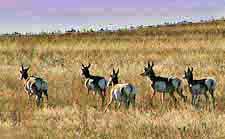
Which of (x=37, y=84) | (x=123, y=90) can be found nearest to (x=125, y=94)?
(x=123, y=90)

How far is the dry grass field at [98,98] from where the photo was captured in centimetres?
1177

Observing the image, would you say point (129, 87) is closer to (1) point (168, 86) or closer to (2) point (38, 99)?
(1) point (168, 86)

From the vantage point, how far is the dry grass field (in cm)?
1177

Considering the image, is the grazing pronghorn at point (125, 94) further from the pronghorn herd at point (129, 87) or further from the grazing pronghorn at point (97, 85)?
the grazing pronghorn at point (97, 85)

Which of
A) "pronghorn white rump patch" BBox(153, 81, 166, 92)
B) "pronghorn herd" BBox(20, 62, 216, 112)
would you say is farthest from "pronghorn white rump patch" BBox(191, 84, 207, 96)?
"pronghorn white rump patch" BBox(153, 81, 166, 92)

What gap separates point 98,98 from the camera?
17391 mm

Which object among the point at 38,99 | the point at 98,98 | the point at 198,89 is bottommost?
the point at 98,98

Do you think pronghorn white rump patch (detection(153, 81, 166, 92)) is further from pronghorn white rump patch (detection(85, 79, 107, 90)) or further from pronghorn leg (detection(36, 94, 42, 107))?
pronghorn leg (detection(36, 94, 42, 107))

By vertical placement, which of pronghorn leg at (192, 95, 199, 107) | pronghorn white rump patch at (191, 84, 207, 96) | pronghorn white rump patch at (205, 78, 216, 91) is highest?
pronghorn white rump patch at (205, 78, 216, 91)

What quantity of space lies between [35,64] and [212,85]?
1327 cm

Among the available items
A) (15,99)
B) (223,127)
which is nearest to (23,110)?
(15,99)

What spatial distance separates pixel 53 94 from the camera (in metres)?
18.0

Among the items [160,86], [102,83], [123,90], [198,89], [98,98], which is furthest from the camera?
[98,98]

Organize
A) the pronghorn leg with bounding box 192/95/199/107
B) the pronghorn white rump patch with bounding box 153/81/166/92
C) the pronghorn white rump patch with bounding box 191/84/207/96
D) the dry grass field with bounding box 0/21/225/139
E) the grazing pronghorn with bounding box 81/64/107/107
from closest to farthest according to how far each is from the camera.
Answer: the dry grass field with bounding box 0/21/225/139 < the pronghorn leg with bounding box 192/95/199/107 < the pronghorn white rump patch with bounding box 191/84/207/96 < the pronghorn white rump patch with bounding box 153/81/166/92 < the grazing pronghorn with bounding box 81/64/107/107
